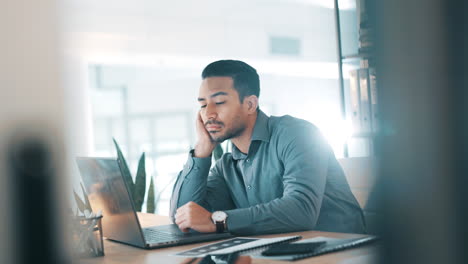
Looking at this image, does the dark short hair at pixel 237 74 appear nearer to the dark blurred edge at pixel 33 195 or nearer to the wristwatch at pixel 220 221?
the wristwatch at pixel 220 221

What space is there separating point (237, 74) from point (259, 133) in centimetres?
25

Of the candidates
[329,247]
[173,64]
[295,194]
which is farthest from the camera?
[173,64]

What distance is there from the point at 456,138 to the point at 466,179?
2cm

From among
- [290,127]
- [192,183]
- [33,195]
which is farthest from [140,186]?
[33,195]

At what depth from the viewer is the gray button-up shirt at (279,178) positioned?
165 centimetres

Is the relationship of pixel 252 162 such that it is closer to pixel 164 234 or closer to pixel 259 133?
pixel 259 133

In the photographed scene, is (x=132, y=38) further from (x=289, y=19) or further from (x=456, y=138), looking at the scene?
(x=456, y=138)

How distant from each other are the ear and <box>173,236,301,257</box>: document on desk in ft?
2.48

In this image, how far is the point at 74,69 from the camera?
496 cm

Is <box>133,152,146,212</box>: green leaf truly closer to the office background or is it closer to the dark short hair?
the dark short hair

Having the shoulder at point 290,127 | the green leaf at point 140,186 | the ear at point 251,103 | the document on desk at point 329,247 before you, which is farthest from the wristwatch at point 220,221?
the green leaf at point 140,186

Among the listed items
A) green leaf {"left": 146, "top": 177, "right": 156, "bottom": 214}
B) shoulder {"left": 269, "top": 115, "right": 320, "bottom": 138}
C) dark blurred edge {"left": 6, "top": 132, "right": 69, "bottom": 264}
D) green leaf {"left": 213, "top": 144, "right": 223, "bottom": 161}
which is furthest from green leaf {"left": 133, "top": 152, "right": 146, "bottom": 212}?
dark blurred edge {"left": 6, "top": 132, "right": 69, "bottom": 264}

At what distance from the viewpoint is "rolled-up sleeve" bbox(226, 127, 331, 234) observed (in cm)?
145

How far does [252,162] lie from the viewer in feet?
6.21
